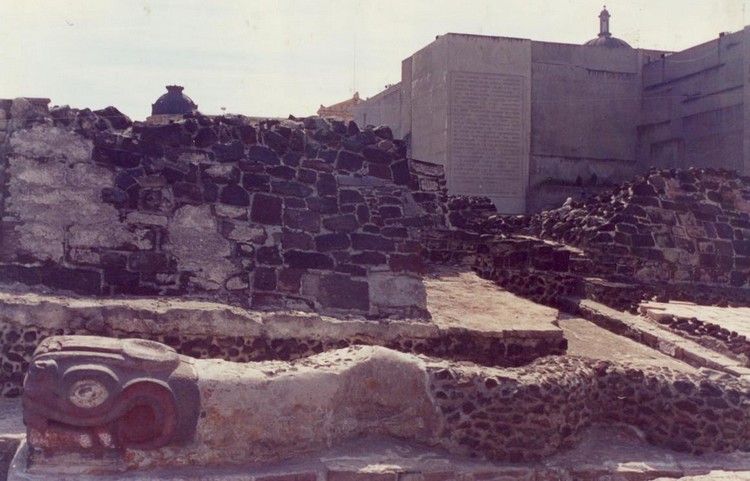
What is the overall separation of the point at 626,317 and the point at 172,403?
545 centimetres

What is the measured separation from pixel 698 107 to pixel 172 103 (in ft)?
49.8

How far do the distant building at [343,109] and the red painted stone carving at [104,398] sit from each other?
2183 centimetres

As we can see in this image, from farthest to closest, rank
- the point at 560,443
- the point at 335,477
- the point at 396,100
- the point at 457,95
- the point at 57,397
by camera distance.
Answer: the point at 396,100
the point at 457,95
the point at 560,443
the point at 335,477
the point at 57,397

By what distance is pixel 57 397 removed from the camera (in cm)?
368

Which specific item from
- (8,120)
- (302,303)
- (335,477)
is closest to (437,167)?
(302,303)

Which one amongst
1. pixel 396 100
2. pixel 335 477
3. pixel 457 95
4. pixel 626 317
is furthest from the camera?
pixel 396 100

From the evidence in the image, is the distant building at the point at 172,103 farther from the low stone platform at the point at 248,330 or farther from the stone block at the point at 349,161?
the low stone platform at the point at 248,330

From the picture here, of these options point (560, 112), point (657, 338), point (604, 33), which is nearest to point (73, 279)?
point (657, 338)

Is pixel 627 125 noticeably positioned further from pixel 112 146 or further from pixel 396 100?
pixel 112 146

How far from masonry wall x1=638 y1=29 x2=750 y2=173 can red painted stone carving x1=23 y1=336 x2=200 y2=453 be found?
1725 cm

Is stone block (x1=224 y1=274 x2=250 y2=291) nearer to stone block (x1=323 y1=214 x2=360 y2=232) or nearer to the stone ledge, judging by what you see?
stone block (x1=323 y1=214 x2=360 y2=232)

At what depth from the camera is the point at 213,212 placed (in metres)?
6.03

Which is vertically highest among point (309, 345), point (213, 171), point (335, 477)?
point (213, 171)

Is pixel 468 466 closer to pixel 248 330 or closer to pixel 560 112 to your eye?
pixel 248 330
